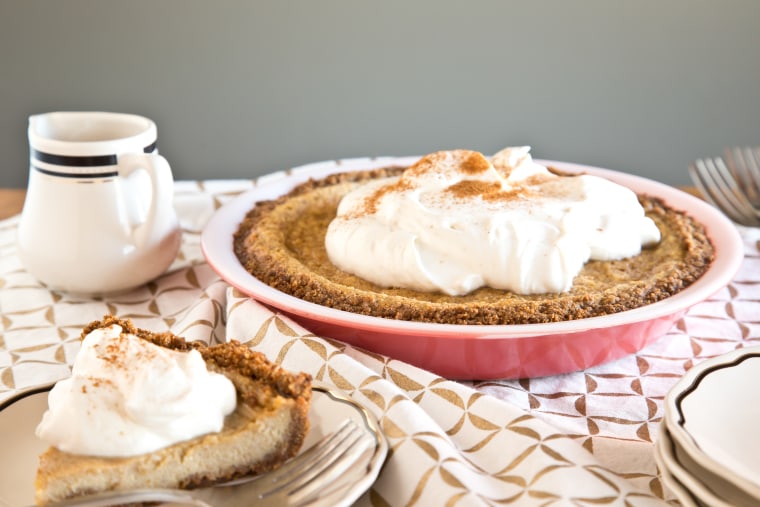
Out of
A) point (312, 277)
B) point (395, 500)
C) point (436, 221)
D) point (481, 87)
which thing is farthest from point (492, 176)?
point (481, 87)

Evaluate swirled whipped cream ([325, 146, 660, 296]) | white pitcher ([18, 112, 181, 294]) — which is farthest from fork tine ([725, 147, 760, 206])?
white pitcher ([18, 112, 181, 294])

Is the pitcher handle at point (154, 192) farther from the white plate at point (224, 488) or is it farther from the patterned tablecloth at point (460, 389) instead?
the white plate at point (224, 488)

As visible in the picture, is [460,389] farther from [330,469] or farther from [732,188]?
[732,188]

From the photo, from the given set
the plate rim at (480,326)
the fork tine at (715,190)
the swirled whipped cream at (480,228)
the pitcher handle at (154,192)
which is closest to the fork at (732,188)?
the fork tine at (715,190)

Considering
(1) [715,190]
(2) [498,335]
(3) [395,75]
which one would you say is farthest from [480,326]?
(3) [395,75]

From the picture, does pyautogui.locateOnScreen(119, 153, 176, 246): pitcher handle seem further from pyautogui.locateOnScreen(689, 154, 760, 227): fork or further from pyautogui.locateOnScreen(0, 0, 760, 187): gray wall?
pyautogui.locateOnScreen(0, 0, 760, 187): gray wall

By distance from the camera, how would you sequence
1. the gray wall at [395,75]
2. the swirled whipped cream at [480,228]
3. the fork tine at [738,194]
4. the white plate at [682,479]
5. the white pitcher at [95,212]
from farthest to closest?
1. the gray wall at [395,75]
2. the fork tine at [738,194]
3. the white pitcher at [95,212]
4. the swirled whipped cream at [480,228]
5. the white plate at [682,479]

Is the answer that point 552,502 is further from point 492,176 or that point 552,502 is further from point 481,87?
point 481,87
